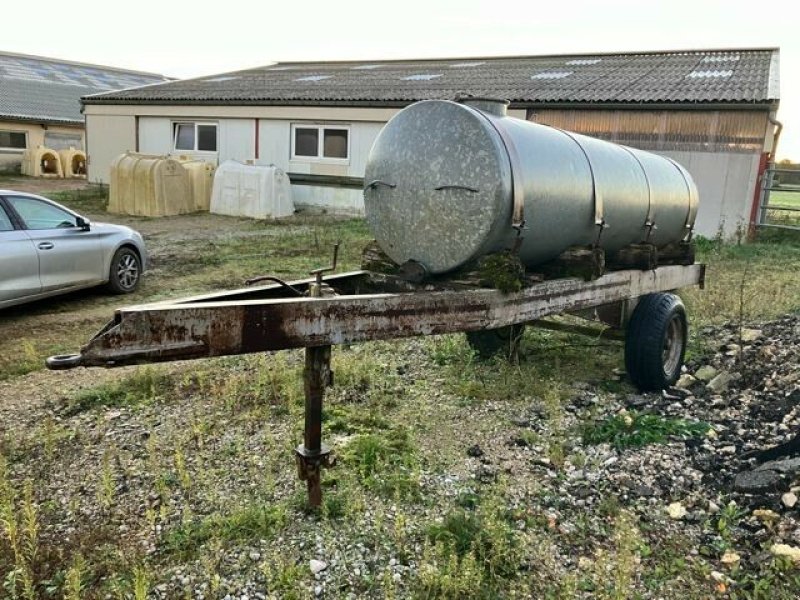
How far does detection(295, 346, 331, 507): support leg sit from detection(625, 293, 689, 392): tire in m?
3.15

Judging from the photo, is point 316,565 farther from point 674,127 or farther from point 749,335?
point 674,127

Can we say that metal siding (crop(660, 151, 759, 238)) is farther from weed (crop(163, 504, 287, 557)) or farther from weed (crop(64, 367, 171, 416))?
weed (crop(163, 504, 287, 557))

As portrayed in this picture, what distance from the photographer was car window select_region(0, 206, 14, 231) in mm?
6992

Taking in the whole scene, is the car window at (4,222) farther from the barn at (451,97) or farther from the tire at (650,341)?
the barn at (451,97)

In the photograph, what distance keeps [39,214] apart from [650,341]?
22.0 ft

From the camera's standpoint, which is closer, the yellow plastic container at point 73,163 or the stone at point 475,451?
the stone at point 475,451

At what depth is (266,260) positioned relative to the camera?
37.4ft

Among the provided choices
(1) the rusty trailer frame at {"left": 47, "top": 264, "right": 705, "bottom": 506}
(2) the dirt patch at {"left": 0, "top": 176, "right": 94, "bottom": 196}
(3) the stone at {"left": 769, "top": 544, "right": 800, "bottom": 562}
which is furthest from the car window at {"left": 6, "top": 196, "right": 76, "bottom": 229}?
(2) the dirt patch at {"left": 0, "top": 176, "right": 94, "bottom": 196}

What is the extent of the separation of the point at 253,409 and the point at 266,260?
6.83m

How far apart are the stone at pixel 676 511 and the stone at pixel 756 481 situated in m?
0.42

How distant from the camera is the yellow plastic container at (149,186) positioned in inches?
695

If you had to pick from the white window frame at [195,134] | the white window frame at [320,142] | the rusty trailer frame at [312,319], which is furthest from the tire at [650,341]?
the white window frame at [195,134]

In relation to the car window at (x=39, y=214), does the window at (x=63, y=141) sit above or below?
above

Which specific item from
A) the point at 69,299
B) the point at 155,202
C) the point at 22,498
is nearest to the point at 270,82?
the point at 155,202
